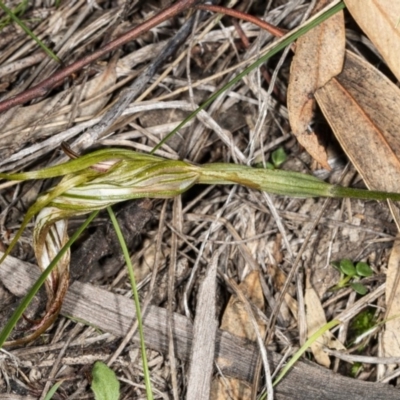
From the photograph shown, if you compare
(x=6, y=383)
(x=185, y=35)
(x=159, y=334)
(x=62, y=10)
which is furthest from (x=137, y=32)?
(x=6, y=383)

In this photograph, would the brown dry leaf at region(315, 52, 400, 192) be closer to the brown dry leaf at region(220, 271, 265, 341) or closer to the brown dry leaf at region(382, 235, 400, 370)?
the brown dry leaf at region(382, 235, 400, 370)

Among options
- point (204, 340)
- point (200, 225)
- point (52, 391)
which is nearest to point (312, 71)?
point (200, 225)

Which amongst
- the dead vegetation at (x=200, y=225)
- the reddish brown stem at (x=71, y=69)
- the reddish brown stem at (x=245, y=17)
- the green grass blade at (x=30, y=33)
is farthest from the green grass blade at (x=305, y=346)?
the green grass blade at (x=30, y=33)

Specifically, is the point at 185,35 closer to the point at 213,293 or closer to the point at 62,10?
the point at 62,10

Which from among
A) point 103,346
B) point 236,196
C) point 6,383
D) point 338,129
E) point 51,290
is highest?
point 338,129

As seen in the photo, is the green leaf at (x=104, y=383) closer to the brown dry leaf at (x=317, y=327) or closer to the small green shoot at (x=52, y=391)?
the small green shoot at (x=52, y=391)

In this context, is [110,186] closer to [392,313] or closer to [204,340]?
[204,340]
